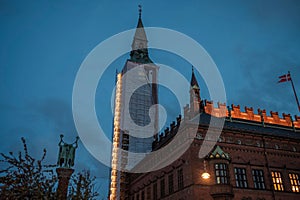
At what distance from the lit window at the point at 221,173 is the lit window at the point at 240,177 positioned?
2.18m

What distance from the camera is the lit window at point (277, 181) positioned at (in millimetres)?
33656

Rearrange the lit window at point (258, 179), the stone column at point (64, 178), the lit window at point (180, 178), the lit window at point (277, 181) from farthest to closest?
the lit window at point (277, 181) < the lit window at point (180, 178) < the lit window at point (258, 179) < the stone column at point (64, 178)

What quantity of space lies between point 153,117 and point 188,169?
3804 centimetres

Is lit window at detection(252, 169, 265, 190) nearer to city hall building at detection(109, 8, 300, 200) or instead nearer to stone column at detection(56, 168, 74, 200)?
city hall building at detection(109, 8, 300, 200)

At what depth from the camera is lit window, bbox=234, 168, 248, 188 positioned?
1261 inches

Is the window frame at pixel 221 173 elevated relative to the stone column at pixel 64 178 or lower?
elevated

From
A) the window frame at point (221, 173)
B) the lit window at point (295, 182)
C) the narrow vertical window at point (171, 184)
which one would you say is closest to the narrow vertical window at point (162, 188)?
the narrow vertical window at point (171, 184)

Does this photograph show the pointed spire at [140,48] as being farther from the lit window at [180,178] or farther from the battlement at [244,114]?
the lit window at [180,178]

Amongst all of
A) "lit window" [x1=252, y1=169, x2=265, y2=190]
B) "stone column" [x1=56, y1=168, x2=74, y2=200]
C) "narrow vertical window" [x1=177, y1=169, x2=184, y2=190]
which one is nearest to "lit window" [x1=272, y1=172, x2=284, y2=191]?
"lit window" [x1=252, y1=169, x2=265, y2=190]

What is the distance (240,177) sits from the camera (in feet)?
107

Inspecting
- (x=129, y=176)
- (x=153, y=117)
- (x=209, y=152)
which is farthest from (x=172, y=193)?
(x=153, y=117)

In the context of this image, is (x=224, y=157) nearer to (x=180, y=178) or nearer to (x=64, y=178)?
(x=180, y=178)

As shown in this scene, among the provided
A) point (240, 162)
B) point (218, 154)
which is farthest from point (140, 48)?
point (218, 154)

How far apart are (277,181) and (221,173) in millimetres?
8615
